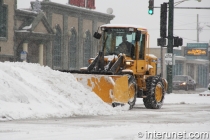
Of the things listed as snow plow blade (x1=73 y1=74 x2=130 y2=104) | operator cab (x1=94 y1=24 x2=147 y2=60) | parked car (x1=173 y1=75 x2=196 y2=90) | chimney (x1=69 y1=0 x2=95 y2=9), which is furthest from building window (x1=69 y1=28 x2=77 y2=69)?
snow plow blade (x1=73 y1=74 x2=130 y2=104)

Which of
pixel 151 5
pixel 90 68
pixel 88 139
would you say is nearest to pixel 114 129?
pixel 88 139

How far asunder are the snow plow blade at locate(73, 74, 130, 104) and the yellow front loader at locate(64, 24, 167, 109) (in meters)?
0.06

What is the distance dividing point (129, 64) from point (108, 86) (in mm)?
1999

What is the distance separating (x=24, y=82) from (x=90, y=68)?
3714 mm

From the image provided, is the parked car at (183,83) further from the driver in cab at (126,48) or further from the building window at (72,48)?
the driver in cab at (126,48)

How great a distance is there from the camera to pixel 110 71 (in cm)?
1923

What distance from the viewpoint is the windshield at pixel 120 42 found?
20.6 metres

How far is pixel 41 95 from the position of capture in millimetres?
16266

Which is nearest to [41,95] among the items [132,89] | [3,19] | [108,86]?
[108,86]

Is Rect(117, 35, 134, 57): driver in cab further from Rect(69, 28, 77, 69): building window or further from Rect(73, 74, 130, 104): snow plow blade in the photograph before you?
Rect(69, 28, 77, 69): building window

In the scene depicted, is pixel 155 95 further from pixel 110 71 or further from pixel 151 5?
pixel 151 5

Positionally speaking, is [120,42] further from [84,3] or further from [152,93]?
[84,3]

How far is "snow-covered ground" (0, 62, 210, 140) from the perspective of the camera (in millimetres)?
11312

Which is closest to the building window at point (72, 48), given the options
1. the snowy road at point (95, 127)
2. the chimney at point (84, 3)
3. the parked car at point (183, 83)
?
the chimney at point (84, 3)
